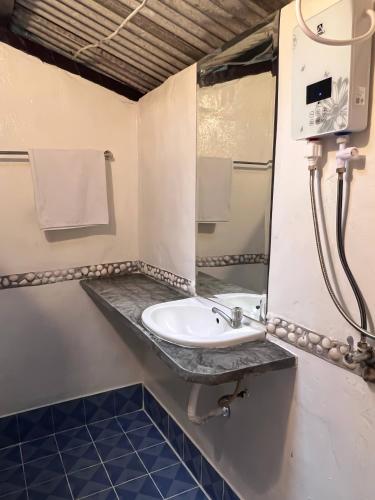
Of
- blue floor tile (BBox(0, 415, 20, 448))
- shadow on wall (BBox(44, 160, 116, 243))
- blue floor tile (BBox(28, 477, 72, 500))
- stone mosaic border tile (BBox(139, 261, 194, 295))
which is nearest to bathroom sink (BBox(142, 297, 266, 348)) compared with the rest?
stone mosaic border tile (BBox(139, 261, 194, 295))

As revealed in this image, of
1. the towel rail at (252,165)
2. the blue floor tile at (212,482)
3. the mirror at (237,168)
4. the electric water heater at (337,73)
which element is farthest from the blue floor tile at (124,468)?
the electric water heater at (337,73)

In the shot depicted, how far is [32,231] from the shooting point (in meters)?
2.00

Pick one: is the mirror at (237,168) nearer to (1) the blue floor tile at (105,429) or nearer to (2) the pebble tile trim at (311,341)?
(2) the pebble tile trim at (311,341)

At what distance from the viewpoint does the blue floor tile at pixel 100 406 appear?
2.29 metres

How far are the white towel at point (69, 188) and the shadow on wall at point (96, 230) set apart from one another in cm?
8

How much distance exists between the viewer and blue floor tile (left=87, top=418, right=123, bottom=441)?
2.18 meters

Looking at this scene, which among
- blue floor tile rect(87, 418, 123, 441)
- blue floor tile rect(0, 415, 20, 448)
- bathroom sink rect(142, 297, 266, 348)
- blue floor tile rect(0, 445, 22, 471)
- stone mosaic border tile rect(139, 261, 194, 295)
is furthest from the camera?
blue floor tile rect(87, 418, 123, 441)

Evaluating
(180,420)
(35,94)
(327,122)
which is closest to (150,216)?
(35,94)

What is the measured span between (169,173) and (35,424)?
1653 mm

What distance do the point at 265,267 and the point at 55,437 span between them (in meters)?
1.72

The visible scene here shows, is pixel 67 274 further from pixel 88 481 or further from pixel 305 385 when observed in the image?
pixel 305 385

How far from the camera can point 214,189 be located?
1626 mm

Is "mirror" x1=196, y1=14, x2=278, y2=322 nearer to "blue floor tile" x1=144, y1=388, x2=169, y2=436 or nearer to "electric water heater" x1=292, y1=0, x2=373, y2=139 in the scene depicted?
"electric water heater" x1=292, y1=0, x2=373, y2=139

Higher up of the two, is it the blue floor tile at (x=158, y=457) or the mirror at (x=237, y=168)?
the mirror at (x=237, y=168)
